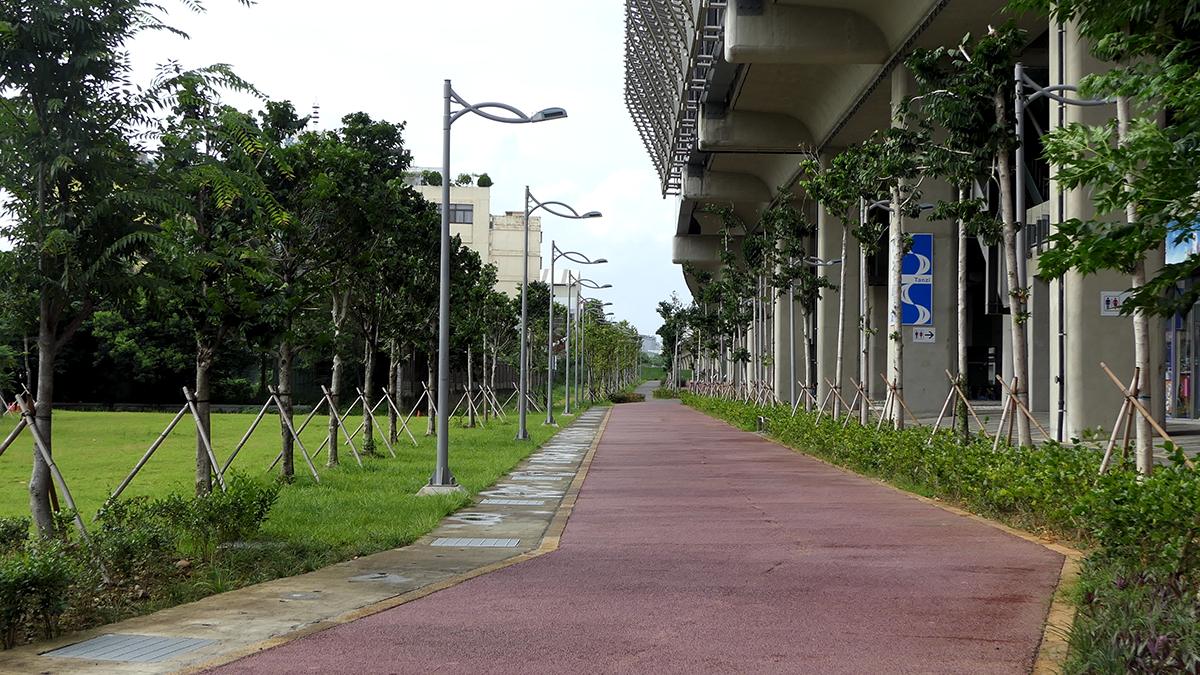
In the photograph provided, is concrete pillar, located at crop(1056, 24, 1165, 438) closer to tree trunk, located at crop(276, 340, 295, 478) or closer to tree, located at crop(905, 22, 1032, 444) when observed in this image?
tree, located at crop(905, 22, 1032, 444)

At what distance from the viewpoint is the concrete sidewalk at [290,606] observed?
20.8ft

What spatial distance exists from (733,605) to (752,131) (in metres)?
29.8

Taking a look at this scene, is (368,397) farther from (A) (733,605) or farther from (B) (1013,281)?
(A) (733,605)

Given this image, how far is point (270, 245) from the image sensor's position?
16.1m

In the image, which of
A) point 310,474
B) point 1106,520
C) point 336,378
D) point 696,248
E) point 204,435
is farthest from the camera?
point 696,248

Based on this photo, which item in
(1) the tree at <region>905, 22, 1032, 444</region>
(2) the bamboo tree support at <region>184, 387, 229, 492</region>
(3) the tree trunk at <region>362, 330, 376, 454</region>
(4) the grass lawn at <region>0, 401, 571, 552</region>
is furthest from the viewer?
(3) the tree trunk at <region>362, 330, 376, 454</region>

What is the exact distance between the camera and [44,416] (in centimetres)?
903

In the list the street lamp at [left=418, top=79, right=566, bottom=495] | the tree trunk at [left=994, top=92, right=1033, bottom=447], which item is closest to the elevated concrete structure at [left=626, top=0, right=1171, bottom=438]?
the tree trunk at [left=994, top=92, right=1033, bottom=447]

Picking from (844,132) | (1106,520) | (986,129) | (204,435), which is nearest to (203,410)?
(204,435)

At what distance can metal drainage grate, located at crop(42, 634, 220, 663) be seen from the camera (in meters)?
6.38

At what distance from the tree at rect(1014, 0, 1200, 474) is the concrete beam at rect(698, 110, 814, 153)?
3024cm

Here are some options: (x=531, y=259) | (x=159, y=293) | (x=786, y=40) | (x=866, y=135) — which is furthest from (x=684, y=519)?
(x=531, y=259)

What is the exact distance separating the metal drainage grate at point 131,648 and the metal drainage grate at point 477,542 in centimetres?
441

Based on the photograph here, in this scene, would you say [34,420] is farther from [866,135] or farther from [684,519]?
[866,135]
